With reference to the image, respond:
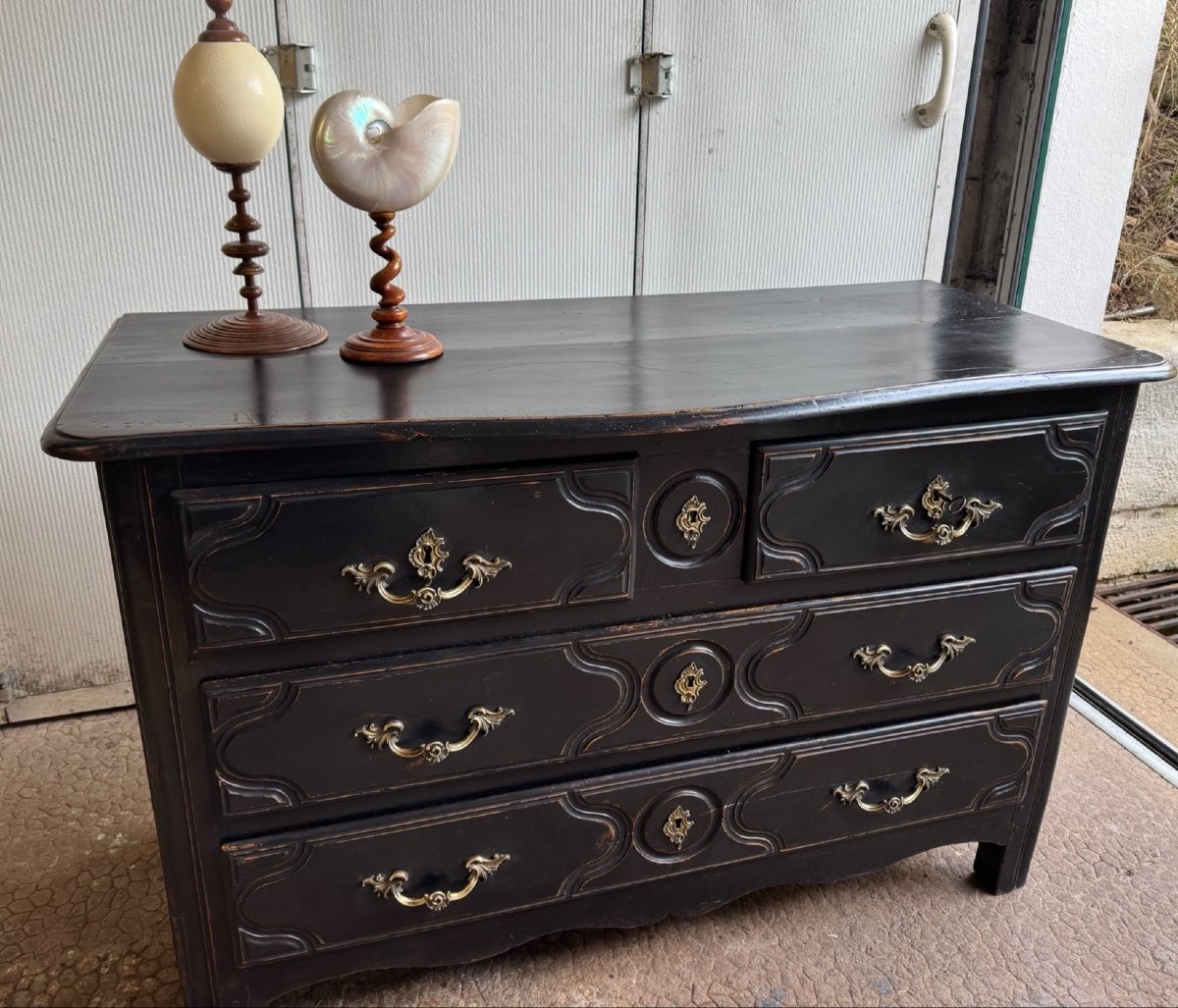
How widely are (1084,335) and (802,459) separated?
518mm

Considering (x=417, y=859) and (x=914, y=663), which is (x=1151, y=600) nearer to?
(x=914, y=663)

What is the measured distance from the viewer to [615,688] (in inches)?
→ 51.7

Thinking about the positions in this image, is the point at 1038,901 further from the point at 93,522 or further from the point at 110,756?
the point at 93,522

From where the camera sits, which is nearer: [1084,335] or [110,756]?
[1084,335]

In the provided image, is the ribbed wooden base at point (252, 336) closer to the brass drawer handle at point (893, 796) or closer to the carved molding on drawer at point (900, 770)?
the carved molding on drawer at point (900, 770)

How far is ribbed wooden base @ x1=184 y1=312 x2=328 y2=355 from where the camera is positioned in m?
1.32

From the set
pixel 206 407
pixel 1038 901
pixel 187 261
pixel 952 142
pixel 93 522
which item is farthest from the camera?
pixel 952 142

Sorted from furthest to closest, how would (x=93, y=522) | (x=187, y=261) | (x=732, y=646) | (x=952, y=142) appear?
(x=952, y=142), (x=93, y=522), (x=187, y=261), (x=732, y=646)

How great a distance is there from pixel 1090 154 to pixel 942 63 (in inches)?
16.0

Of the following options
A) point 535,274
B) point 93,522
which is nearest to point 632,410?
point 535,274

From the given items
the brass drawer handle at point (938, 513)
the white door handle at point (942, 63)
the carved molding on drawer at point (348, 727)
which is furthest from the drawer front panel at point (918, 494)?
the white door handle at point (942, 63)

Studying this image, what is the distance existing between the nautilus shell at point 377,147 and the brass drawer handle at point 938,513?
687mm

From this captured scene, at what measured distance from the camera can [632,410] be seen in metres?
1.14

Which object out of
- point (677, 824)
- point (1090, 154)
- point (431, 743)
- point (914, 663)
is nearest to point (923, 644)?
point (914, 663)
